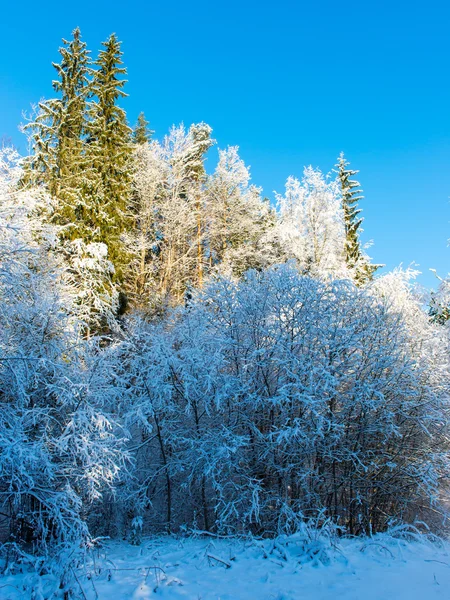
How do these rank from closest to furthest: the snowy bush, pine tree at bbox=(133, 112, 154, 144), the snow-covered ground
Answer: the snow-covered ground
the snowy bush
pine tree at bbox=(133, 112, 154, 144)

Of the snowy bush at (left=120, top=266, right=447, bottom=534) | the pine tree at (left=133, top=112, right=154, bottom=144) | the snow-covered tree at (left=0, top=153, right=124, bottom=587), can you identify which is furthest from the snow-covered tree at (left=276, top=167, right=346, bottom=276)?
the snow-covered tree at (left=0, top=153, right=124, bottom=587)

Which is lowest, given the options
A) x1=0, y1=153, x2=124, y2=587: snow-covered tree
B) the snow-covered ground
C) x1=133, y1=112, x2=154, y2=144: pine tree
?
the snow-covered ground

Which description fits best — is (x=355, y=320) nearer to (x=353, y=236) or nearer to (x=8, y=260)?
(x=8, y=260)

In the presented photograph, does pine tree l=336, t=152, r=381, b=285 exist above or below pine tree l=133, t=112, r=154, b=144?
below

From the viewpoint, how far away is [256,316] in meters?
9.88

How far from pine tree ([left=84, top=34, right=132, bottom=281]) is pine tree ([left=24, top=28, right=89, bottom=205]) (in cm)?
63

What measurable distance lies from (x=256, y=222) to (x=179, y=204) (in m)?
6.22

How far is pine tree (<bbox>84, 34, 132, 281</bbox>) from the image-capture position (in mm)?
16047

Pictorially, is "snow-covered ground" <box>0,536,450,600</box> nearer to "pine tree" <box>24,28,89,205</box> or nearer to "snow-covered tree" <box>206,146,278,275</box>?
"pine tree" <box>24,28,89,205</box>

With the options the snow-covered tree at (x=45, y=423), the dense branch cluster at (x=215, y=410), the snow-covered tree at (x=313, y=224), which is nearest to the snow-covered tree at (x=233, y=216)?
the snow-covered tree at (x=313, y=224)

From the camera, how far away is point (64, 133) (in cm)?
1620

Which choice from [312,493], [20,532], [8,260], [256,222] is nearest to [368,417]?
[312,493]

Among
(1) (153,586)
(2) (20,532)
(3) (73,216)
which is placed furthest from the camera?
(3) (73,216)

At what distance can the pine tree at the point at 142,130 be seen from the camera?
28.1 meters
